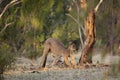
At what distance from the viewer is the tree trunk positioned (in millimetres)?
18875

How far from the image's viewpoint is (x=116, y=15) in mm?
17703

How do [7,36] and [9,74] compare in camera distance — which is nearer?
[9,74]

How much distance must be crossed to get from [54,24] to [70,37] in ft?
7.06

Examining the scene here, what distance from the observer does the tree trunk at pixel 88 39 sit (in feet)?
61.9

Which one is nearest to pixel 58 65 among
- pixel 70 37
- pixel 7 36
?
pixel 7 36

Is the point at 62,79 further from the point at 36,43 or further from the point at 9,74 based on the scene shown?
the point at 36,43

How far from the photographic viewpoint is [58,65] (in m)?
18.5

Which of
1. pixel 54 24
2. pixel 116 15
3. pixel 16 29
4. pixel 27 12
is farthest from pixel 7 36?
pixel 116 15

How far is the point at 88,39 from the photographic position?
19016mm

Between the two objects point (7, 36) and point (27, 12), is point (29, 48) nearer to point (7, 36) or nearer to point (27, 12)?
point (7, 36)

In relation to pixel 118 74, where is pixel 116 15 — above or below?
above

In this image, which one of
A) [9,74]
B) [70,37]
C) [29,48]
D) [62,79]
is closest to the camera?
[62,79]

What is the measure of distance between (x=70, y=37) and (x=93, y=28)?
12.9 m

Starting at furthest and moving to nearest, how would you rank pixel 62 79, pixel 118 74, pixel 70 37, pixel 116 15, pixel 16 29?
pixel 70 37 → pixel 16 29 → pixel 116 15 → pixel 62 79 → pixel 118 74
